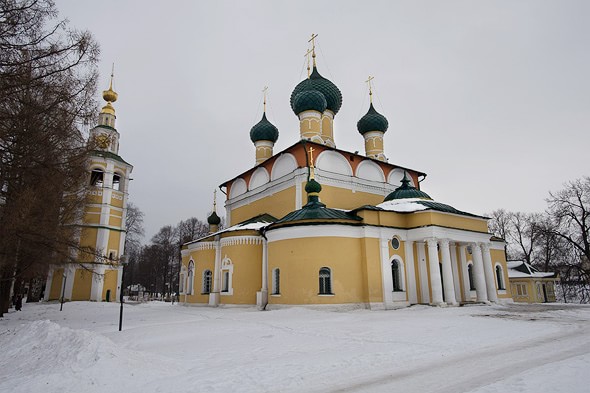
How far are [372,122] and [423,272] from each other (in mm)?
11868

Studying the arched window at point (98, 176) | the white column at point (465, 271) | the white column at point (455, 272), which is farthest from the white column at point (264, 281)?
the arched window at point (98, 176)

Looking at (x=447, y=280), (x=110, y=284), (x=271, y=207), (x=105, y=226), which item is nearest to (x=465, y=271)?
(x=447, y=280)

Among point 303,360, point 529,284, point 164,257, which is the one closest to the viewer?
point 303,360

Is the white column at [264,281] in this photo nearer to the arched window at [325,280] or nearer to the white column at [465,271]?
the arched window at [325,280]

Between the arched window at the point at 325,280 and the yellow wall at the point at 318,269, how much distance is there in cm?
15

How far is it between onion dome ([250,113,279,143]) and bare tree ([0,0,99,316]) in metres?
16.5

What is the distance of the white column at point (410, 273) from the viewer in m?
16.6

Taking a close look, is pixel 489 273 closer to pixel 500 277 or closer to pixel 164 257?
pixel 500 277

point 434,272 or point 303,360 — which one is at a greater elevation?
point 434,272

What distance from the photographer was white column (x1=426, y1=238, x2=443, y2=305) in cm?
1595

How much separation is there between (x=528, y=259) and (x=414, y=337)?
34.0 meters

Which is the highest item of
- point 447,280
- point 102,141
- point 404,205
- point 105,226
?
point 105,226

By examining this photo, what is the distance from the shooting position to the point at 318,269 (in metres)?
14.9

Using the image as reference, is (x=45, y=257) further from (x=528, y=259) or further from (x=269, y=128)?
(x=528, y=259)
